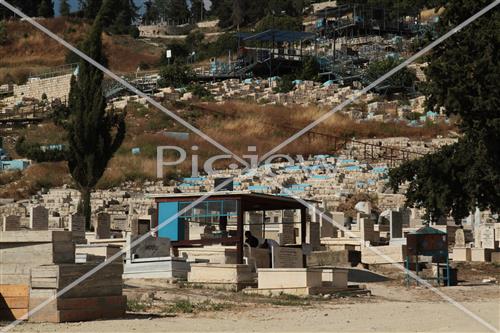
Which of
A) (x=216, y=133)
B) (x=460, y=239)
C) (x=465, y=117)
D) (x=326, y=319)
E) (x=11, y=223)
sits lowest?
(x=326, y=319)

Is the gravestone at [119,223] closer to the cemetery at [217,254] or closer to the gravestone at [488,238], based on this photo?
the cemetery at [217,254]

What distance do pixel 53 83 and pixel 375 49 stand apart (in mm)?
31787

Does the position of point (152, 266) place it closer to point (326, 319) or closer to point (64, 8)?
point (326, 319)

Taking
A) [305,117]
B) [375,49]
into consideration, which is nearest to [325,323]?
[305,117]

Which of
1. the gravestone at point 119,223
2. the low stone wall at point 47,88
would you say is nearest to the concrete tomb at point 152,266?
the gravestone at point 119,223

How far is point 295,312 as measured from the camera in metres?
17.2

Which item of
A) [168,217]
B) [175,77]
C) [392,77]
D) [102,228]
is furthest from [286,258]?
[175,77]

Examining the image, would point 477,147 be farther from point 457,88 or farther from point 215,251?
point 215,251

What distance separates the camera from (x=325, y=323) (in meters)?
15.5

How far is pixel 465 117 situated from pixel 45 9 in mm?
109697

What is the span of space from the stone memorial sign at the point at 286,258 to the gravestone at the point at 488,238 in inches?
356

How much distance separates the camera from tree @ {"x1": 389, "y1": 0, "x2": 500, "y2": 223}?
26.7m

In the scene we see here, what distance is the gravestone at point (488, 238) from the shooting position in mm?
31125

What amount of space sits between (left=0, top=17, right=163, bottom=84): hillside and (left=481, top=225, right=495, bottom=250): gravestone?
70.9m
